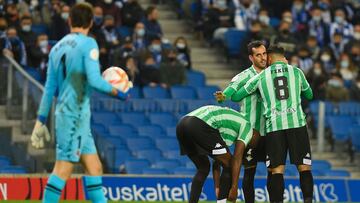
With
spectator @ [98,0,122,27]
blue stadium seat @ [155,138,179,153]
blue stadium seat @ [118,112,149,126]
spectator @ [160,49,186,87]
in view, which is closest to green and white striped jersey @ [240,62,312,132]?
blue stadium seat @ [155,138,179,153]

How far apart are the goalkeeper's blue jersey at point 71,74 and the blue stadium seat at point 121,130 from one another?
1033 cm

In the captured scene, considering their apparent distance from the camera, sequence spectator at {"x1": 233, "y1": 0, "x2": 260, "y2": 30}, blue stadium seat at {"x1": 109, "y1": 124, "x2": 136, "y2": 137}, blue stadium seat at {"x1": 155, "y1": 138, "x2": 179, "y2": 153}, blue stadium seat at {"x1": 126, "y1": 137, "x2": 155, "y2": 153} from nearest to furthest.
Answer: blue stadium seat at {"x1": 126, "y1": 137, "x2": 155, "y2": 153}, blue stadium seat at {"x1": 109, "y1": 124, "x2": 136, "y2": 137}, blue stadium seat at {"x1": 155, "y1": 138, "x2": 179, "y2": 153}, spectator at {"x1": 233, "y1": 0, "x2": 260, "y2": 30}

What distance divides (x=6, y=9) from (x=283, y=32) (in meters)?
6.00

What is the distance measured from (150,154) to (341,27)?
7.26 meters

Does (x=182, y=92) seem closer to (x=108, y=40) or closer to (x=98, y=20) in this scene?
(x=108, y=40)

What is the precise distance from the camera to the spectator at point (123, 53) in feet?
78.5

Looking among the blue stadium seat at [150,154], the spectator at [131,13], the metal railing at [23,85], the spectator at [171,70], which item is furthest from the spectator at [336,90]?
the metal railing at [23,85]

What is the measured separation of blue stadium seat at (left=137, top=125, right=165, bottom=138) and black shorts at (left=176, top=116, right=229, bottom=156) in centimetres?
789

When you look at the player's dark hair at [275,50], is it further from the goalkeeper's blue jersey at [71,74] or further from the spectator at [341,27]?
the spectator at [341,27]

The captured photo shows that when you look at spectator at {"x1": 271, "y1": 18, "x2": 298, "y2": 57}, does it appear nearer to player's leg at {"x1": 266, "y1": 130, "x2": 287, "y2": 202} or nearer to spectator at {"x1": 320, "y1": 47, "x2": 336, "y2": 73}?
spectator at {"x1": 320, "y1": 47, "x2": 336, "y2": 73}

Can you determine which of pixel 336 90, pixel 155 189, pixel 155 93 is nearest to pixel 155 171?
pixel 155 189

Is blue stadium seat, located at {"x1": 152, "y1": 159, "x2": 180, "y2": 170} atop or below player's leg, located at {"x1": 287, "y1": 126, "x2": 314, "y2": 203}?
atop

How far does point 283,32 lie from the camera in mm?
26906

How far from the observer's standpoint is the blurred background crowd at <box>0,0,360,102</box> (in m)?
24.1
